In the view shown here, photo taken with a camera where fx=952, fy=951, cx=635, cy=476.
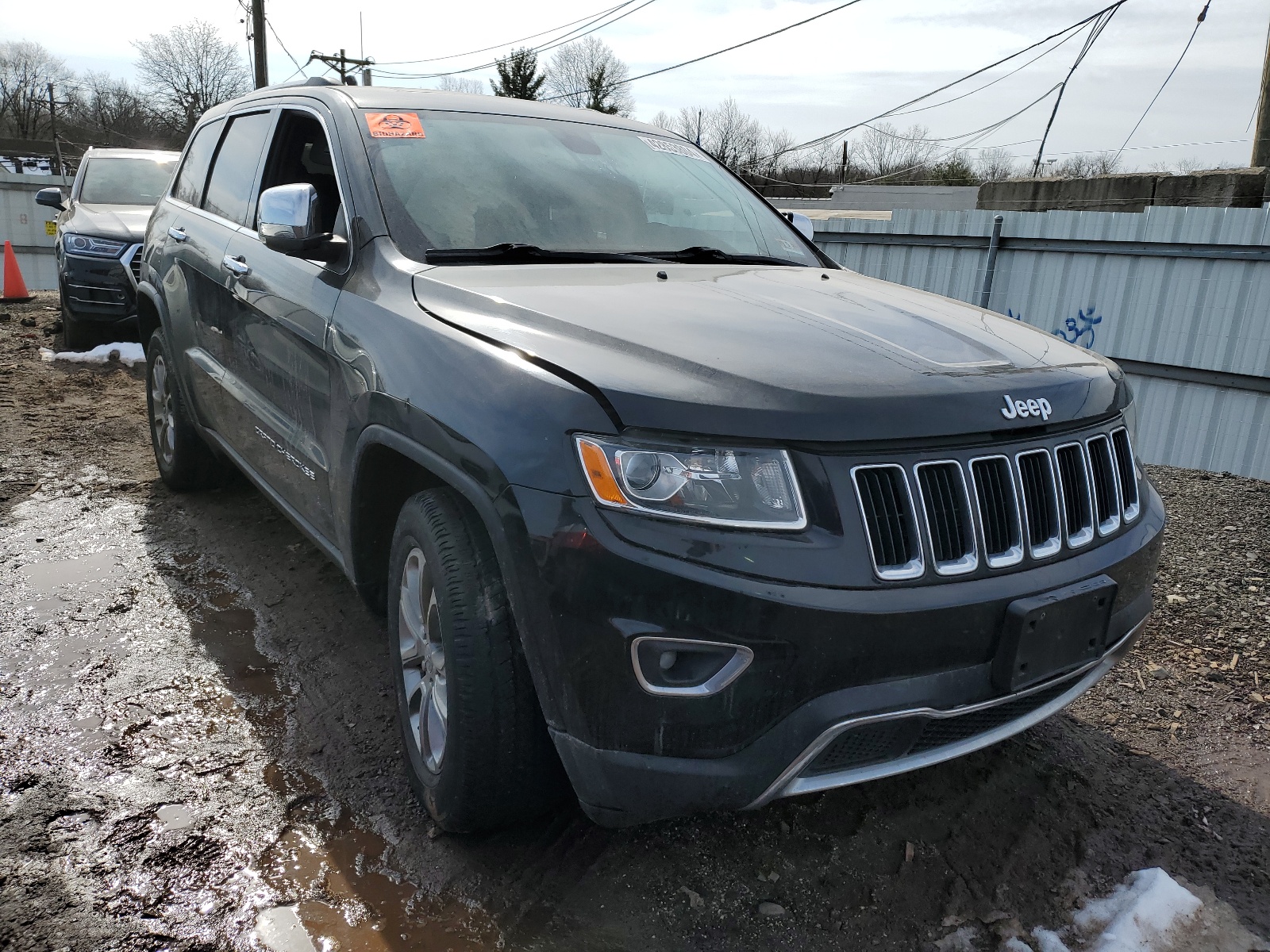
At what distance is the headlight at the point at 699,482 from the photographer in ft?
5.90

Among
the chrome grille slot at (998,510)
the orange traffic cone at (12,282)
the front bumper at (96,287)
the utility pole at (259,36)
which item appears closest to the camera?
the chrome grille slot at (998,510)

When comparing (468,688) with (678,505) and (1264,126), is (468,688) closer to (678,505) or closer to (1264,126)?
(678,505)

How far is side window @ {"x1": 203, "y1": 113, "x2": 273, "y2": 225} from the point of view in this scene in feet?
12.4

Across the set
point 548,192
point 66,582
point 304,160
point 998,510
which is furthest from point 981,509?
point 66,582

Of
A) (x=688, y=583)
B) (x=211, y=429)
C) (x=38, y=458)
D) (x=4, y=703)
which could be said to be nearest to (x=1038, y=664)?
(x=688, y=583)

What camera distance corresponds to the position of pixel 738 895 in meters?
2.24

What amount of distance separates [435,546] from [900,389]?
1077 mm

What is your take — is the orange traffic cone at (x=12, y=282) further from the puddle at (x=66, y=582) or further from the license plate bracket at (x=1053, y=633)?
the license plate bracket at (x=1053, y=633)

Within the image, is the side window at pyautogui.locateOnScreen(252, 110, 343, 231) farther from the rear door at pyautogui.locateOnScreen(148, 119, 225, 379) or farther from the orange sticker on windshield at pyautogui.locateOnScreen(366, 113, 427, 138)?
the rear door at pyautogui.locateOnScreen(148, 119, 225, 379)

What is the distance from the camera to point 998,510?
6.56 ft

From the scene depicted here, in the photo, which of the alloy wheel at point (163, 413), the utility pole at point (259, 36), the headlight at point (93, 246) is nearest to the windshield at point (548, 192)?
the alloy wheel at point (163, 413)

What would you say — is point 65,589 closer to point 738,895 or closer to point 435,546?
point 435,546

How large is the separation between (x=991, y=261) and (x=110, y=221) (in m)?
8.32

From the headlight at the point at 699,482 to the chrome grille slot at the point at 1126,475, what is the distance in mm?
1035
